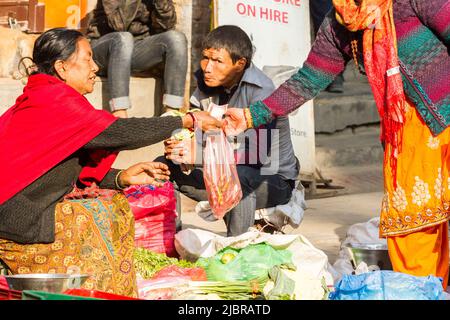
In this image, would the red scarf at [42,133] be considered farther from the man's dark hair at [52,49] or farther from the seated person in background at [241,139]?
the seated person in background at [241,139]

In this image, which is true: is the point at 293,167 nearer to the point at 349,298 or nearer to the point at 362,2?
the point at 362,2

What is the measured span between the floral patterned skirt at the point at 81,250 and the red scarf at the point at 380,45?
54.9 inches

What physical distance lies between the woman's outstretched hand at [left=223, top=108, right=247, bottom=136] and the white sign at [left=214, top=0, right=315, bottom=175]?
117 inches

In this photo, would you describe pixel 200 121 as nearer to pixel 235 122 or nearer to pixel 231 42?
pixel 235 122

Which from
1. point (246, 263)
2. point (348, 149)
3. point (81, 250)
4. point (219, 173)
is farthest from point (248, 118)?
point (348, 149)

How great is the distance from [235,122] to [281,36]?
3.52 meters

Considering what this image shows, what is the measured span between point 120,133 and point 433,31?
1.52 metres

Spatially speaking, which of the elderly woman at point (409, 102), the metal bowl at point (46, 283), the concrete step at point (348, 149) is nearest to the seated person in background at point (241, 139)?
the elderly woman at point (409, 102)

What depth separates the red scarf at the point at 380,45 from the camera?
533 cm

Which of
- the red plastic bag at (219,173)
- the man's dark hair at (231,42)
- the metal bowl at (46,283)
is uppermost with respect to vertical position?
the man's dark hair at (231,42)

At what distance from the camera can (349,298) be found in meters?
4.37

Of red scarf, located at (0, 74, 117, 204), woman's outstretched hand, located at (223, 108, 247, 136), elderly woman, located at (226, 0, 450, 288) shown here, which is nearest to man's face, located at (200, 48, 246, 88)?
woman's outstretched hand, located at (223, 108, 247, 136)
